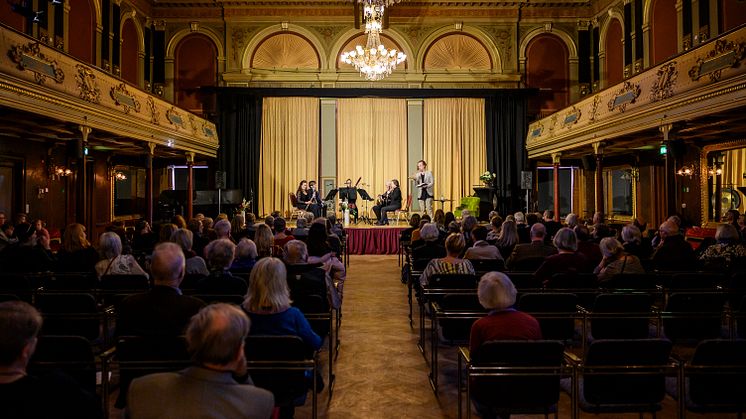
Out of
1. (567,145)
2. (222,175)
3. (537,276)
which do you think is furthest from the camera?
(222,175)

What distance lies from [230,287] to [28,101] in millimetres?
6024

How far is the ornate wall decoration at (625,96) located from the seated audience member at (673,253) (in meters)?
6.03

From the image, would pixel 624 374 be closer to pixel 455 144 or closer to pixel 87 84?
pixel 87 84

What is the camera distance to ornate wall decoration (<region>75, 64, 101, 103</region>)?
9.48 m

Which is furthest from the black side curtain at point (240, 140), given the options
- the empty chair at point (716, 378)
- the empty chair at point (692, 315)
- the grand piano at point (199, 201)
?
the empty chair at point (716, 378)

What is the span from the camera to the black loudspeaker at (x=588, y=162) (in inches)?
667

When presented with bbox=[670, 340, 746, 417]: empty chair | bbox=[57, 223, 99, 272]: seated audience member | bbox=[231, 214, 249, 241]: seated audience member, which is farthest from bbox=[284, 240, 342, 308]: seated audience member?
bbox=[231, 214, 249, 241]: seated audience member

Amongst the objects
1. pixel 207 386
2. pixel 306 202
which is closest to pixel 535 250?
pixel 207 386

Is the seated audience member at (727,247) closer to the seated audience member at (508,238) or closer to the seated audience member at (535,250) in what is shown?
the seated audience member at (535,250)

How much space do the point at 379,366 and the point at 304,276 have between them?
104 cm

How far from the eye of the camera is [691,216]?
1306cm

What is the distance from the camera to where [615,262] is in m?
4.79

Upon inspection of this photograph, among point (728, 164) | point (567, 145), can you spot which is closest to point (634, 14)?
point (567, 145)

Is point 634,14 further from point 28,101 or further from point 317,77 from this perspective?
point 28,101
